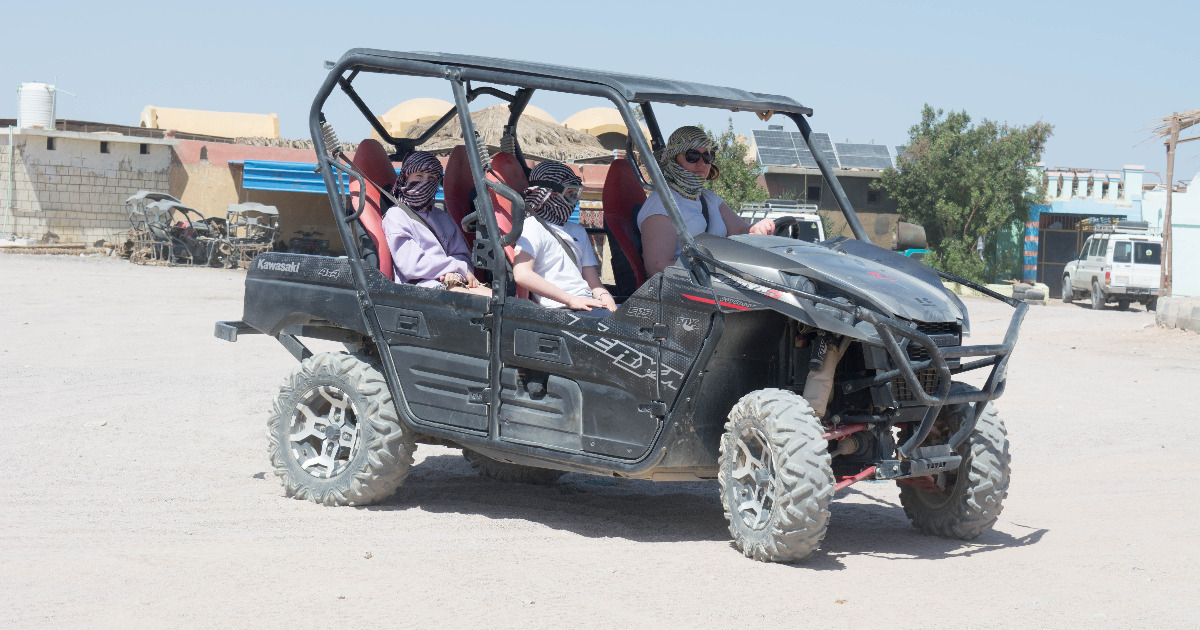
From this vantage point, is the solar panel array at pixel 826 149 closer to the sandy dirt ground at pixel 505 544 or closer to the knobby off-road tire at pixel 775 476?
the sandy dirt ground at pixel 505 544

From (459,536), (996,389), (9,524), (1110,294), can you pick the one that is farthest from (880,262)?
(1110,294)

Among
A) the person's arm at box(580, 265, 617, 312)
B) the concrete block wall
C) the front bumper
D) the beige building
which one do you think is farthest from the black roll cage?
the beige building

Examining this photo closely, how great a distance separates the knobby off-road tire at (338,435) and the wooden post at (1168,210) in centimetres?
2227

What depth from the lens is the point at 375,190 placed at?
6.95 m

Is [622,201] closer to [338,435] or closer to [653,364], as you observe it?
[653,364]

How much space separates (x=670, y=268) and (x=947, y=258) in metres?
36.9

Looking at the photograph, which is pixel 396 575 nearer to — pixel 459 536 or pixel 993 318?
pixel 459 536

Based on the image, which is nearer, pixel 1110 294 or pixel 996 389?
pixel 996 389

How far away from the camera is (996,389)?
5629 millimetres

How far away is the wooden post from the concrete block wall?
2518cm

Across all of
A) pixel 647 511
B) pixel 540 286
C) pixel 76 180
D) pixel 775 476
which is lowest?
pixel 647 511

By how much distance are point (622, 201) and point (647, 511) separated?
1738mm

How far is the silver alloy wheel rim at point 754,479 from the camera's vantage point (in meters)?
5.45

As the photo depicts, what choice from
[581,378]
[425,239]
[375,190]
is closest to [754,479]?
[581,378]
